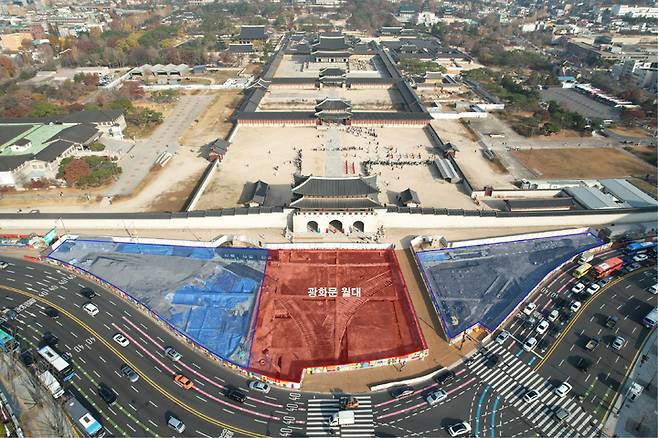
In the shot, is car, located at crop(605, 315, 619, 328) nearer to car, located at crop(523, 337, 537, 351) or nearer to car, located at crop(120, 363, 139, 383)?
car, located at crop(523, 337, 537, 351)

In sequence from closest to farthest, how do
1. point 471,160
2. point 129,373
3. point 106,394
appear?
point 106,394 → point 129,373 → point 471,160

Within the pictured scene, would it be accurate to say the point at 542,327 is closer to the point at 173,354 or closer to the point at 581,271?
the point at 581,271

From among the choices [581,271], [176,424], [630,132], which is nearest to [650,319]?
[581,271]

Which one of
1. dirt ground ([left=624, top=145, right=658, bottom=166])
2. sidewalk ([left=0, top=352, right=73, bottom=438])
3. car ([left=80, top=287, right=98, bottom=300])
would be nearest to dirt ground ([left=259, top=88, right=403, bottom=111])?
dirt ground ([left=624, top=145, right=658, bottom=166])

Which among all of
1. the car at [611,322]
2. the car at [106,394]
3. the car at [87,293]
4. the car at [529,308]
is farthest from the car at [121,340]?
the car at [611,322]

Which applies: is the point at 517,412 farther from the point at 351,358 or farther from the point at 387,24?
the point at 387,24

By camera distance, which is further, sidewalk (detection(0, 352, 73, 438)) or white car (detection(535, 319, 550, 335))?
white car (detection(535, 319, 550, 335))
